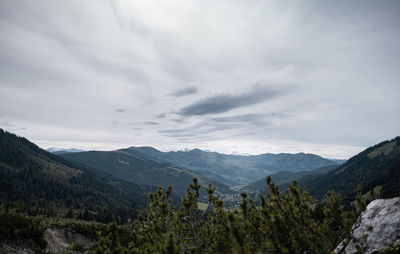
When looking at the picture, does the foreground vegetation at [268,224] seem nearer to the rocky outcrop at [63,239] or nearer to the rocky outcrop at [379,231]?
the rocky outcrop at [379,231]

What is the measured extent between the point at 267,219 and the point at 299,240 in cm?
147

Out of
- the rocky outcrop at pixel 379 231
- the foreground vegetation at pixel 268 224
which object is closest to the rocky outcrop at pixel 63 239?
the foreground vegetation at pixel 268 224

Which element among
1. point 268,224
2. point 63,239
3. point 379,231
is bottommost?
point 63,239

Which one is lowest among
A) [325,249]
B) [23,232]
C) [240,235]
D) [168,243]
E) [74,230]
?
[74,230]

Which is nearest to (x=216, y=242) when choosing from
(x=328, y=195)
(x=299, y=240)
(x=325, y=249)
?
(x=299, y=240)

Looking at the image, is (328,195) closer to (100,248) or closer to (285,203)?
(285,203)

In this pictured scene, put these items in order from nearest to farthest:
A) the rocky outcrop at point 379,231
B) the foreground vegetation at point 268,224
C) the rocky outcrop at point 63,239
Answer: the foreground vegetation at point 268,224
the rocky outcrop at point 379,231
the rocky outcrop at point 63,239

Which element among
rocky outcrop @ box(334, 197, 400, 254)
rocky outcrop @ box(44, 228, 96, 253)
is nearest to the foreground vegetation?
rocky outcrop @ box(334, 197, 400, 254)

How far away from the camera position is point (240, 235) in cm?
532

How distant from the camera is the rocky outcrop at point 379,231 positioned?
8758 mm

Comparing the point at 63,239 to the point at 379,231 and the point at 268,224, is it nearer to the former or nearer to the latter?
the point at 268,224

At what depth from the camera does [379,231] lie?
9.47 meters

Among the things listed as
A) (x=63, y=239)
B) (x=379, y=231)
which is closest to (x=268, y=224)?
(x=379, y=231)

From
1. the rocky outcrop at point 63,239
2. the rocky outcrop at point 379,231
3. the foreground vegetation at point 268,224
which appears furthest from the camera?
the rocky outcrop at point 63,239
